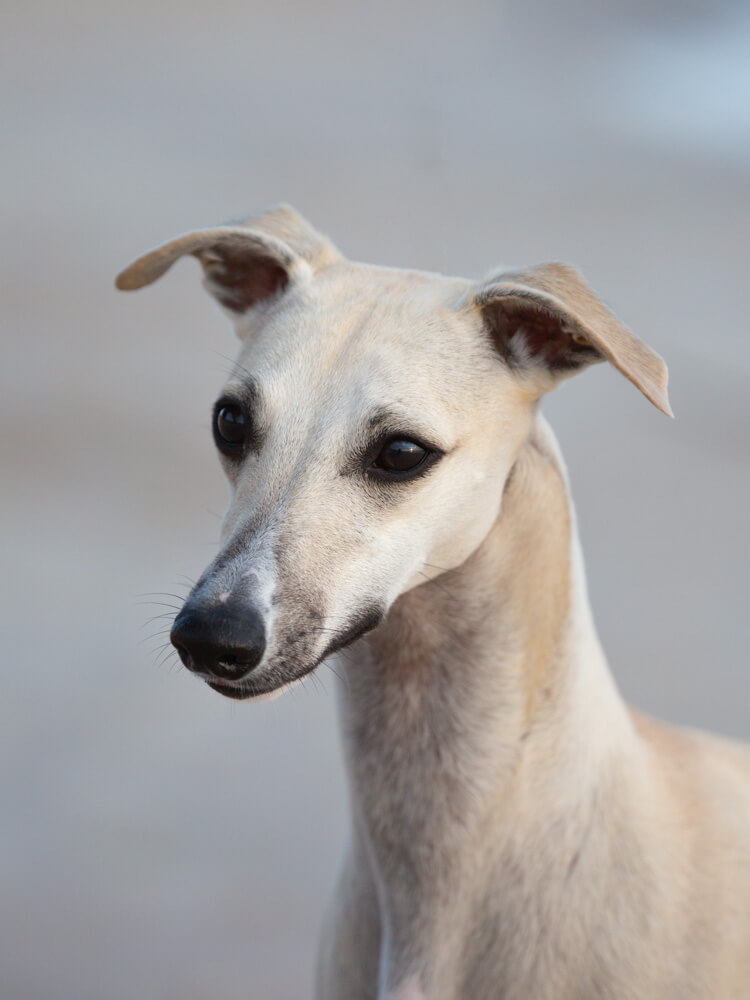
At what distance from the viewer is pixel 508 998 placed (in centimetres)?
153

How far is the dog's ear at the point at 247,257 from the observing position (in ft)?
5.17

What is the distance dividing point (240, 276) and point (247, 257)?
0.06 meters

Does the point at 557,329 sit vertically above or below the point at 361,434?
above

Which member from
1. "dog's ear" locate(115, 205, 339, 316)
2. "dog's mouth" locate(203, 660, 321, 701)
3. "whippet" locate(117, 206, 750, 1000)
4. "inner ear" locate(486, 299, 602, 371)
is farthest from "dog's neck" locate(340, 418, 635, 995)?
"dog's ear" locate(115, 205, 339, 316)

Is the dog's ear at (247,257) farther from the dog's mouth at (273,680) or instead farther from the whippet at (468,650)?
the dog's mouth at (273,680)

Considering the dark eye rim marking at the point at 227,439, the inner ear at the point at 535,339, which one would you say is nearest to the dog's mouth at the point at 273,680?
the dark eye rim marking at the point at 227,439

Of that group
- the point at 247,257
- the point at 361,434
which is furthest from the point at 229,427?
the point at 247,257

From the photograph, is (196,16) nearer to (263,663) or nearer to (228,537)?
(228,537)

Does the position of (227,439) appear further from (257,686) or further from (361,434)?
(257,686)

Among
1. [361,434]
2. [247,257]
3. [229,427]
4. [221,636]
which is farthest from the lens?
[247,257]

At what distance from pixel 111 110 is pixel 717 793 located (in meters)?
2.26

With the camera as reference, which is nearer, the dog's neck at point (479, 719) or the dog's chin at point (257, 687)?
the dog's chin at point (257, 687)

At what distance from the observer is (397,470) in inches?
55.4

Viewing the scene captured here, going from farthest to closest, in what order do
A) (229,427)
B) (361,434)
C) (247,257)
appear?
1. (247,257)
2. (229,427)
3. (361,434)
